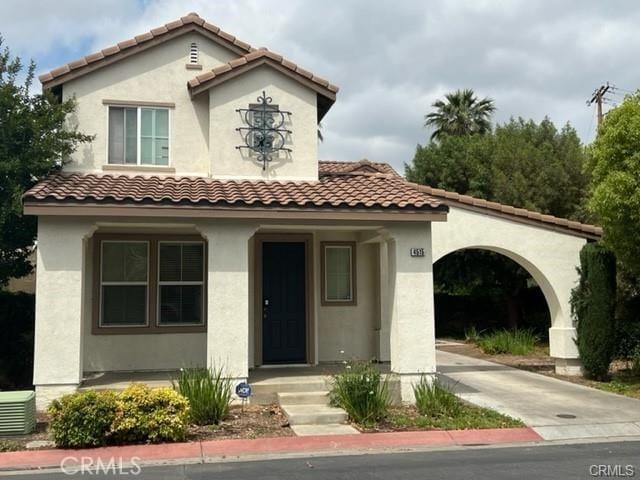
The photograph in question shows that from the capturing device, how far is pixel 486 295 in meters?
25.9

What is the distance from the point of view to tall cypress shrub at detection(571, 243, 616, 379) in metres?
13.4

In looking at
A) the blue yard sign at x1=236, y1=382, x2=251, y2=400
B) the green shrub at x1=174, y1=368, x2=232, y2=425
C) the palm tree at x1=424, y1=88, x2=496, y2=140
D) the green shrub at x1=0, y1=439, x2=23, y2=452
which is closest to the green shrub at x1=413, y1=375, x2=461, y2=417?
the blue yard sign at x1=236, y1=382, x2=251, y2=400

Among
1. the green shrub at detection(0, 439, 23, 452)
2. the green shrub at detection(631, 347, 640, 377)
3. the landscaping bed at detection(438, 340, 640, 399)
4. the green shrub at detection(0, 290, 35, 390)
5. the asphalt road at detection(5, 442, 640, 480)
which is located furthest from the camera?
the green shrub at detection(631, 347, 640, 377)

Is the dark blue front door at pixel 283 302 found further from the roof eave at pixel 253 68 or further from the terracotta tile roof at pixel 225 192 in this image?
the roof eave at pixel 253 68

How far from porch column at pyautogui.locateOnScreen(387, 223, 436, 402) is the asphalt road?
2.70 meters

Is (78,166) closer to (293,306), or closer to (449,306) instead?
(293,306)

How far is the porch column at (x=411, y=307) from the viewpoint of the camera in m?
11.3

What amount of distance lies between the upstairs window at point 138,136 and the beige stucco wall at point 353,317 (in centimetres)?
358

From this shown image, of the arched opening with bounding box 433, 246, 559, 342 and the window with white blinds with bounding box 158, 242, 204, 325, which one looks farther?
the arched opening with bounding box 433, 246, 559, 342

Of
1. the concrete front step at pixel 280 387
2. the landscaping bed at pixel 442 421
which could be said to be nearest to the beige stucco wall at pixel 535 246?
the concrete front step at pixel 280 387

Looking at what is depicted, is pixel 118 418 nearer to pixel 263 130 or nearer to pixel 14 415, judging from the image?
pixel 14 415

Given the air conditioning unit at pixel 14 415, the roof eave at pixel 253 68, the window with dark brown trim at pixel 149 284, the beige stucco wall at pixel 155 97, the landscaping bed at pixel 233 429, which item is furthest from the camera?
the beige stucco wall at pixel 155 97

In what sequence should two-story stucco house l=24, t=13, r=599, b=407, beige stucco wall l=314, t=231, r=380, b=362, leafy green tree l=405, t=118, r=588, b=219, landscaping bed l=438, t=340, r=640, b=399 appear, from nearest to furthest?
two-story stucco house l=24, t=13, r=599, b=407 < landscaping bed l=438, t=340, r=640, b=399 < beige stucco wall l=314, t=231, r=380, b=362 < leafy green tree l=405, t=118, r=588, b=219

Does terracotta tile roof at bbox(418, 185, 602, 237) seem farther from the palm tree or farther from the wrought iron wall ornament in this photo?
the palm tree
